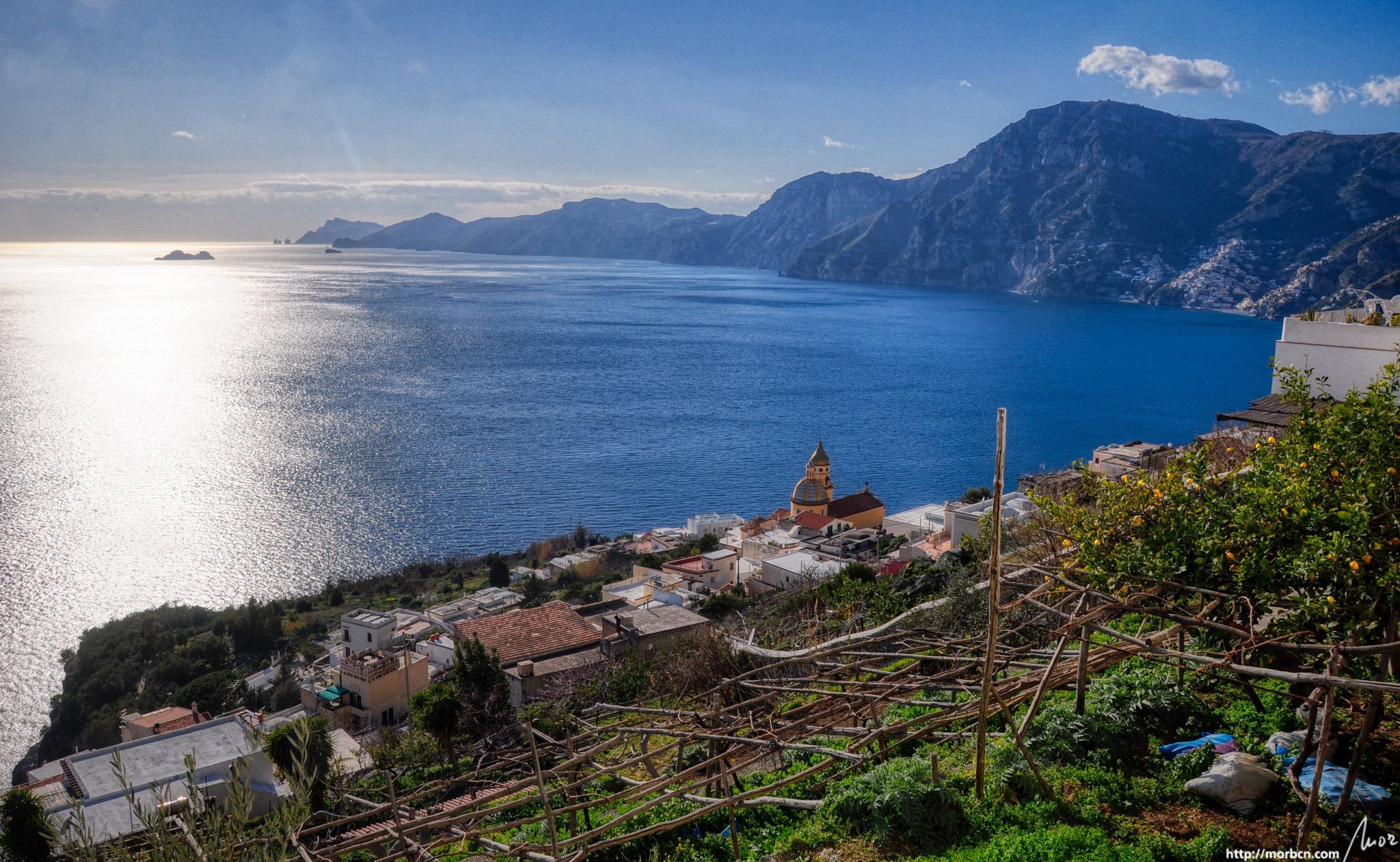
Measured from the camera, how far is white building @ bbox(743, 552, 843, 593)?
22141mm

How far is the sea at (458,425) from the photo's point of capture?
102 feet

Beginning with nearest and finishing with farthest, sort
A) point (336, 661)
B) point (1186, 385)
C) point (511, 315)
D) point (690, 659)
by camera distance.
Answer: point (690, 659) → point (336, 661) → point (1186, 385) → point (511, 315)

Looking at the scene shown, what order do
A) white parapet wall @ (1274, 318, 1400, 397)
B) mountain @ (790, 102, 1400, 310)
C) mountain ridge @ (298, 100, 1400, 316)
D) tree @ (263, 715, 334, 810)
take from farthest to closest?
mountain @ (790, 102, 1400, 310), mountain ridge @ (298, 100, 1400, 316), white parapet wall @ (1274, 318, 1400, 397), tree @ (263, 715, 334, 810)

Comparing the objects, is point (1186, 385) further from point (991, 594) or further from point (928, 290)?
point (928, 290)

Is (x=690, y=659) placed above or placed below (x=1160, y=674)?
below

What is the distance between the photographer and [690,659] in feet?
30.3

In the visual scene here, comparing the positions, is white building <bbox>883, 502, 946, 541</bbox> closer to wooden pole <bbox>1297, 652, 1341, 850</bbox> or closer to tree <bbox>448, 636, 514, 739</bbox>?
tree <bbox>448, 636, 514, 739</bbox>

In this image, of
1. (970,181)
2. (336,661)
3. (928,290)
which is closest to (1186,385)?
(336,661)

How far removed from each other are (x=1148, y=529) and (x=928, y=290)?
160345mm

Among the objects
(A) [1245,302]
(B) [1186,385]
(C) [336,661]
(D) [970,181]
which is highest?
(D) [970,181]

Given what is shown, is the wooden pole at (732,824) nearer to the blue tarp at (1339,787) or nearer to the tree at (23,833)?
the blue tarp at (1339,787)

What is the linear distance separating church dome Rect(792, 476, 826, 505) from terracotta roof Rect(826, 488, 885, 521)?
0.44m

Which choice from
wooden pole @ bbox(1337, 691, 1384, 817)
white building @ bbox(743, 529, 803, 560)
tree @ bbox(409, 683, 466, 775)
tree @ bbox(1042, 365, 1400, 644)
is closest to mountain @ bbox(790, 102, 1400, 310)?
white building @ bbox(743, 529, 803, 560)

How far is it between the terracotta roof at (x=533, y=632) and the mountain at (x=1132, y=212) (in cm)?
12702
